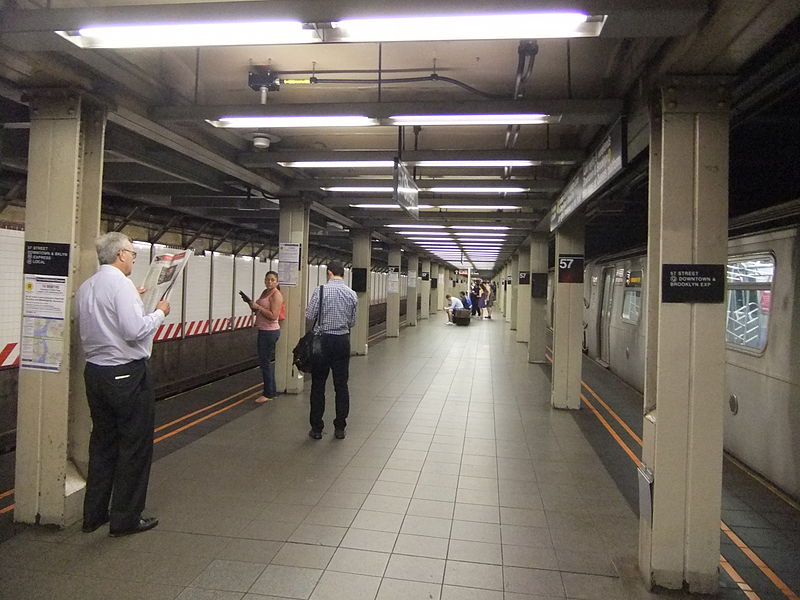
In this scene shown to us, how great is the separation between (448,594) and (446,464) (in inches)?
72.4

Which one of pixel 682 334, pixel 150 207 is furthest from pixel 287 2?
pixel 150 207

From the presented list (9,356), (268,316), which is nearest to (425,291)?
(268,316)

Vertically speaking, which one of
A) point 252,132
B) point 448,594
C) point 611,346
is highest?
point 252,132

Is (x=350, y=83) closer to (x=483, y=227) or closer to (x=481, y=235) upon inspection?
(x=483, y=227)

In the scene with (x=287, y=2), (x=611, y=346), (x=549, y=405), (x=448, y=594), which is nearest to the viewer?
(x=287, y=2)

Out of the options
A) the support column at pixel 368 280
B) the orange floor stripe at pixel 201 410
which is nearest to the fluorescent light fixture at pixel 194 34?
the orange floor stripe at pixel 201 410

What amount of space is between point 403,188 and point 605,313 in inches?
282

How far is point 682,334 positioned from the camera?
8.34 feet

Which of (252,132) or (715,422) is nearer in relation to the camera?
(715,422)

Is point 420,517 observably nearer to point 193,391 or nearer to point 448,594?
point 448,594

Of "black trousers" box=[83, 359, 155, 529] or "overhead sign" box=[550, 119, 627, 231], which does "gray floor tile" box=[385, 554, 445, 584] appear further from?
"overhead sign" box=[550, 119, 627, 231]

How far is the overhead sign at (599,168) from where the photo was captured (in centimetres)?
305

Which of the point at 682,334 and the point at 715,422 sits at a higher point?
the point at 682,334

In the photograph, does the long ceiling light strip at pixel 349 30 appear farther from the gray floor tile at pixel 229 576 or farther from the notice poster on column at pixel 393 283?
the notice poster on column at pixel 393 283
